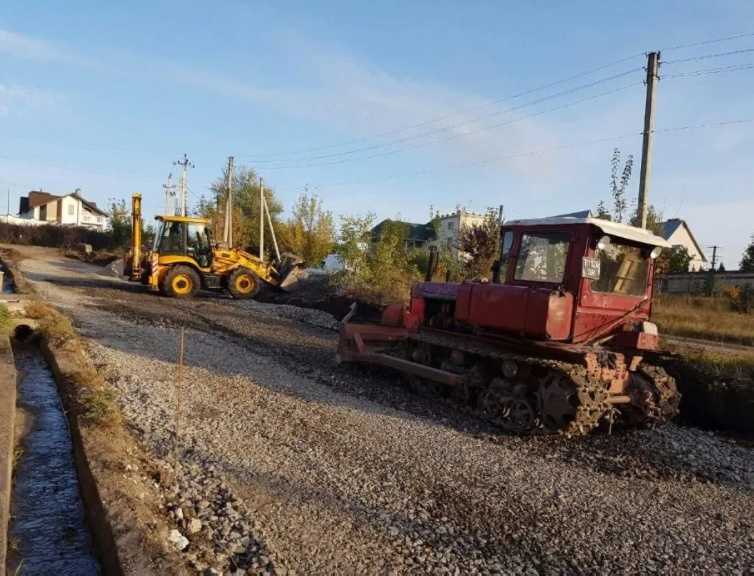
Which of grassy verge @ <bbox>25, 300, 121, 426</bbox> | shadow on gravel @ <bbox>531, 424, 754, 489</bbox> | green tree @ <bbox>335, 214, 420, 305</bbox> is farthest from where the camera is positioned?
green tree @ <bbox>335, 214, 420, 305</bbox>

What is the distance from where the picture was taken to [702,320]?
18922 millimetres

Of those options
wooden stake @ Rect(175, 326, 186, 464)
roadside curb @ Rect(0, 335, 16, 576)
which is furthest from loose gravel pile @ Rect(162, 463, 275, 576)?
roadside curb @ Rect(0, 335, 16, 576)

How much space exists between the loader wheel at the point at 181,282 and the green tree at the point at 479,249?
866 centimetres

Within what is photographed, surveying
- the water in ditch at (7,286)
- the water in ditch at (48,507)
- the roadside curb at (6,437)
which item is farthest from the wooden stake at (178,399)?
the water in ditch at (7,286)

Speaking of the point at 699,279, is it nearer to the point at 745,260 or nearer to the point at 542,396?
the point at 745,260

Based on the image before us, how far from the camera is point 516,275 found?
761 cm

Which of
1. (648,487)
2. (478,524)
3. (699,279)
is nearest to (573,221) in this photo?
(648,487)

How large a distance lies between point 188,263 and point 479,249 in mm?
9343

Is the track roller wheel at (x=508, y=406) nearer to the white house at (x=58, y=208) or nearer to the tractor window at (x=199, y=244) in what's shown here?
the tractor window at (x=199, y=244)

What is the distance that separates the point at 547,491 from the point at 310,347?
7.14 m

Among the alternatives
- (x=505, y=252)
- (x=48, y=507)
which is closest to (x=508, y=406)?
(x=505, y=252)

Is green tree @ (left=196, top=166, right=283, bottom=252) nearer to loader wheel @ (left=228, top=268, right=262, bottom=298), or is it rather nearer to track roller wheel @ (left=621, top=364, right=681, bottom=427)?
loader wheel @ (left=228, top=268, right=262, bottom=298)

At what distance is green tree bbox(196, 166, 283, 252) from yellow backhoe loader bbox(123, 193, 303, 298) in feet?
40.1

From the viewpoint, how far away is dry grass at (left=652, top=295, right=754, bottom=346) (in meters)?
16.5
